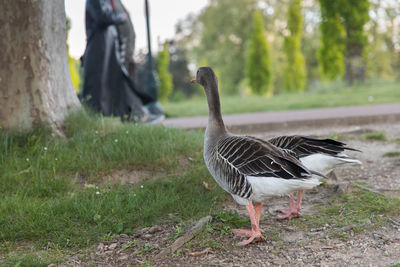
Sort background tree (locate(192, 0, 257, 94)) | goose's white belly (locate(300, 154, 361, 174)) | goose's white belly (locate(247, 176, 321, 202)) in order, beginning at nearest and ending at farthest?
goose's white belly (locate(247, 176, 321, 202)) < goose's white belly (locate(300, 154, 361, 174)) < background tree (locate(192, 0, 257, 94))

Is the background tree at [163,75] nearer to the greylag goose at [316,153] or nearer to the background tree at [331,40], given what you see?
the background tree at [331,40]

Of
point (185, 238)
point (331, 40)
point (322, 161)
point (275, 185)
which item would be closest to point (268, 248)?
Answer: point (275, 185)

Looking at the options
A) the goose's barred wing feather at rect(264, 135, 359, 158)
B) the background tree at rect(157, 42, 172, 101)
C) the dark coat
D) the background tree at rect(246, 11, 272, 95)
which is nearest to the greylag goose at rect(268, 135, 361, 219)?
the goose's barred wing feather at rect(264, 135, 359, 158)

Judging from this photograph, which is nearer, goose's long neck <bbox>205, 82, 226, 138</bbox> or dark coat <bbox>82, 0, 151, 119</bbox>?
goose's long neck <bbox>205, 82, 226, 138</bbox>

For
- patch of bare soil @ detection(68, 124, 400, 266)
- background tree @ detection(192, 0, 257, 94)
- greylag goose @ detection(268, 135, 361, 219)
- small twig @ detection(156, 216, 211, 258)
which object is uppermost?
background tree @ detection(192, 0, 257, 94)

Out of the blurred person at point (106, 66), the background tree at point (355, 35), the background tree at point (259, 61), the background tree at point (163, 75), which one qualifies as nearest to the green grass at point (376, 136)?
the blurred person at point (106, 66)

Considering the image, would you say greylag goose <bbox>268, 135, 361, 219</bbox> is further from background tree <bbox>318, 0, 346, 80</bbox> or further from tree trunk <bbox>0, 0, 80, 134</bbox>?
background tree <bbox>318, 0, 346, 80</bbox>

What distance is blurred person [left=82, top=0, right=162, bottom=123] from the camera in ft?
22.6

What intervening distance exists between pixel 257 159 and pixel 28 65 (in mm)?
3401

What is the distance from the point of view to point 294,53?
86.1 feet

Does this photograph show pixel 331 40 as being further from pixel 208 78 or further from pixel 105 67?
pixel 208 78

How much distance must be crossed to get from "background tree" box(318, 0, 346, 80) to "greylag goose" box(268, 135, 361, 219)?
18.3m

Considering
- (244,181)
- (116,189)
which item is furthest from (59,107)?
(244,181)

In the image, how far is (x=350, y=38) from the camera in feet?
65.5
